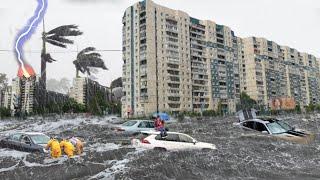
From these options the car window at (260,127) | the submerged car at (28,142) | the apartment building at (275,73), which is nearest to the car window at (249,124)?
the car window at (260,127)

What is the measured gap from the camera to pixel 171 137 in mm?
16281

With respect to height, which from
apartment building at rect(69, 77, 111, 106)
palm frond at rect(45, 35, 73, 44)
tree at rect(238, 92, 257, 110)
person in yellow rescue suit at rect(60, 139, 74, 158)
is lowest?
person in yellow rescue suit at rect(60, 139, 74, 158)

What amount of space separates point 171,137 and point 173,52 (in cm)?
7335

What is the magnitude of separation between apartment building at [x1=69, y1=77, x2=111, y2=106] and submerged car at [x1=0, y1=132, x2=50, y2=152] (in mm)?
72352

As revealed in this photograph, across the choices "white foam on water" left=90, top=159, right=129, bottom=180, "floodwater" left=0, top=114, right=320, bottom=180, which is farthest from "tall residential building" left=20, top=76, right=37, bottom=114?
"white foam on water" left=90, top=159, right=129, bottom=180

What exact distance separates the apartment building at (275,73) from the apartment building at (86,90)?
43.3m

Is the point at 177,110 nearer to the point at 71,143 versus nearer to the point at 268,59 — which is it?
the point at 268,59

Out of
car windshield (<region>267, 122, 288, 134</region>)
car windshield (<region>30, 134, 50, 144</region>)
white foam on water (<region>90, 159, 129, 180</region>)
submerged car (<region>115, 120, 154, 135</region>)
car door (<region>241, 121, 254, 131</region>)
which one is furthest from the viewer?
submerged car (<region>115, 120, 154, 135</region>)

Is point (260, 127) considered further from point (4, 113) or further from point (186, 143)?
point (4, 113)

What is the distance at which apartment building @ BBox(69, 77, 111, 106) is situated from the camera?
305 feet

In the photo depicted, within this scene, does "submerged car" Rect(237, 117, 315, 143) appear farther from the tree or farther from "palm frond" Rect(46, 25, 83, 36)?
the tree

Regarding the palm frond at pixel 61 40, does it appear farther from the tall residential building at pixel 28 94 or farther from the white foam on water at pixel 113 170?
the white foam on water at pixel 113 170

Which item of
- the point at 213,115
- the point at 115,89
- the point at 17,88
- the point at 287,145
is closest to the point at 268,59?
the point at 213,115

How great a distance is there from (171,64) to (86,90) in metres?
24.9
